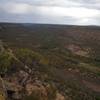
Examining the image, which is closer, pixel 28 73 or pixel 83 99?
pixel 28 73

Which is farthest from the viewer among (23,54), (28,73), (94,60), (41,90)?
(94,60)

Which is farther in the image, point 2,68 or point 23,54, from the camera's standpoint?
point 23,54

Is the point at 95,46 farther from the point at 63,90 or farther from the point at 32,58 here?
the point at 63,90

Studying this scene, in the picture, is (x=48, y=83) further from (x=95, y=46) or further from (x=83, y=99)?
(x=95, y=46)

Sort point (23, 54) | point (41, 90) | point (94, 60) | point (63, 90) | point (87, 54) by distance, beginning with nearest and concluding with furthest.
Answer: point (41, 90), point (63, 90), point (23, 54), point (94, 60), point (87, 54)

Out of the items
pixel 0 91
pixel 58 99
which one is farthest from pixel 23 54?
pixel 0 91

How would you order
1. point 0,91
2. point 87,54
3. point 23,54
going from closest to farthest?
1. point 0,91
2. point 23,54
3. point 87,54

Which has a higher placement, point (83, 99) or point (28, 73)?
point (28, 73)

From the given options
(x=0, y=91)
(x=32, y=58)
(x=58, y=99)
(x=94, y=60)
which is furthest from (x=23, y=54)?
(x=94, y=60)

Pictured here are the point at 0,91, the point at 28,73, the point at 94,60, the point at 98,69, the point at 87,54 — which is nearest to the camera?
the point at 0,91
